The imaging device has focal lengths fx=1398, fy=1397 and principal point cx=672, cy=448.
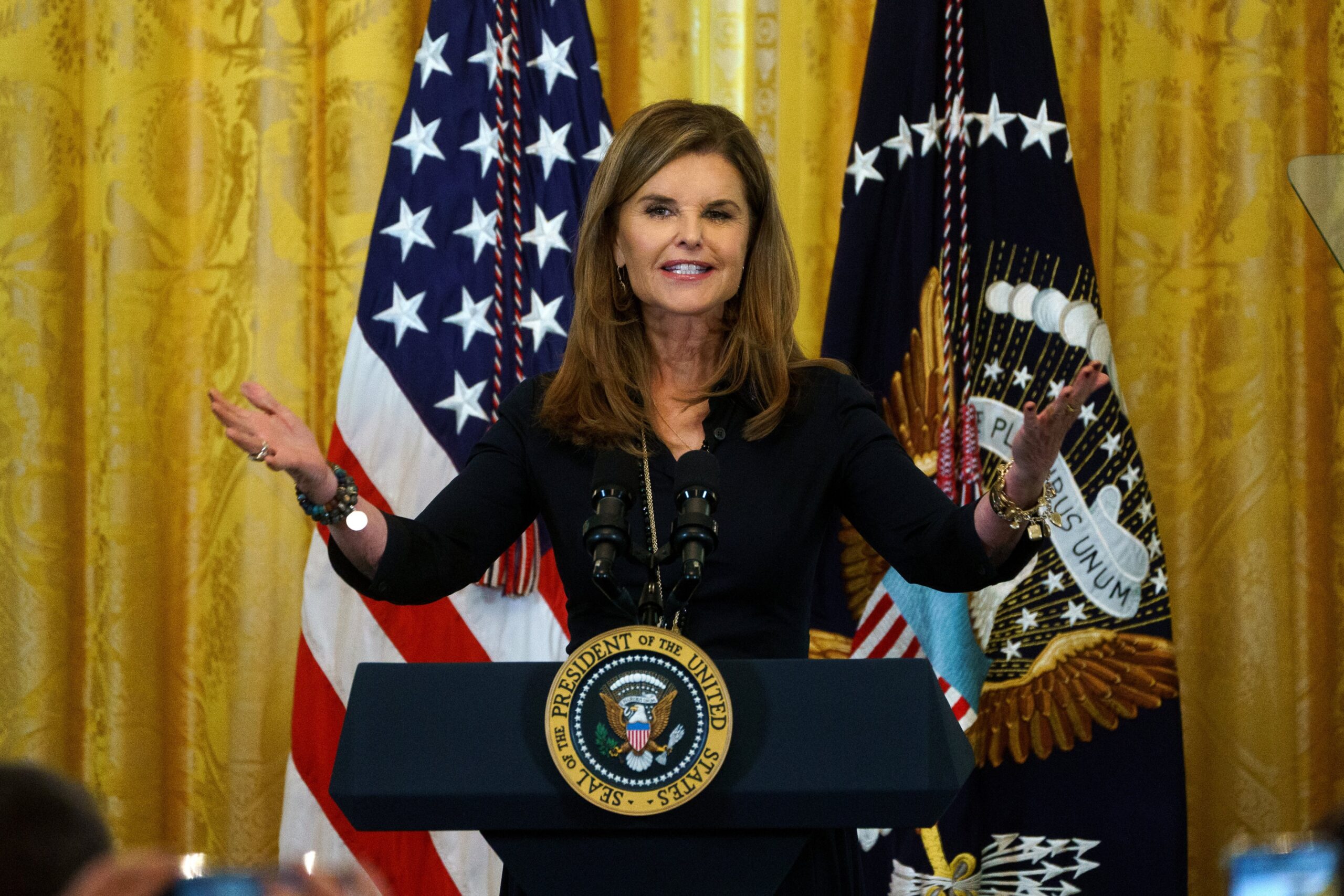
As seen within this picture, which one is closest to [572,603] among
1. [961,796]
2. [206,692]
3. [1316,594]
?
[961,796]

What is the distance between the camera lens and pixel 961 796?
9.32 ft

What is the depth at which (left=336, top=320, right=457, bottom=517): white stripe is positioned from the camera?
297 centimetres

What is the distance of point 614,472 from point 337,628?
1.70 metres

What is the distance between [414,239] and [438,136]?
235 mm

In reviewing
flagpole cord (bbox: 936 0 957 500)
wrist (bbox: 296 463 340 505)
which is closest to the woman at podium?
wrist (bbox: 296 463 340 505)

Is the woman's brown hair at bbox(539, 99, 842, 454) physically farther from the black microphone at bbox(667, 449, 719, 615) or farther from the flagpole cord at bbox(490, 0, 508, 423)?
the flagpole cord at bbox(490, 0, 508, 423)

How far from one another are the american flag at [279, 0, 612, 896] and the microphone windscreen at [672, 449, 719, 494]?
1.48 meters

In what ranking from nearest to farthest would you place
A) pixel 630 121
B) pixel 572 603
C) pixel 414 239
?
pixel 572 603 → pixel 630 121 → pixel 414 239

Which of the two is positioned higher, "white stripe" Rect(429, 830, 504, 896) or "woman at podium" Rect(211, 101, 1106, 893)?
"woman at podium" Rect(211, 101, 1106, 893)

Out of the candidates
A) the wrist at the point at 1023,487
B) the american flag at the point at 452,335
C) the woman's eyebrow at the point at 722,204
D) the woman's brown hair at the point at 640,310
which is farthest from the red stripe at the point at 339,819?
the wrist at the point at 1023,487

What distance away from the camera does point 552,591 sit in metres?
2.95

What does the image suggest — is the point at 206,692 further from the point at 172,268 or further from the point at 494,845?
the point at 494,845

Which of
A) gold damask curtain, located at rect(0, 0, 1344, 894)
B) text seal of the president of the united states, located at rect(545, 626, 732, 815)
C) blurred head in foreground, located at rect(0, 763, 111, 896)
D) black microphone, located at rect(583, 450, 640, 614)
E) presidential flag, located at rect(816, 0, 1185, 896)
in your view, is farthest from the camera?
gold damask curtain, located at rect(0, 0, 1344, 894)

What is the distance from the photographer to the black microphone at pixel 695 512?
1.38 metres
